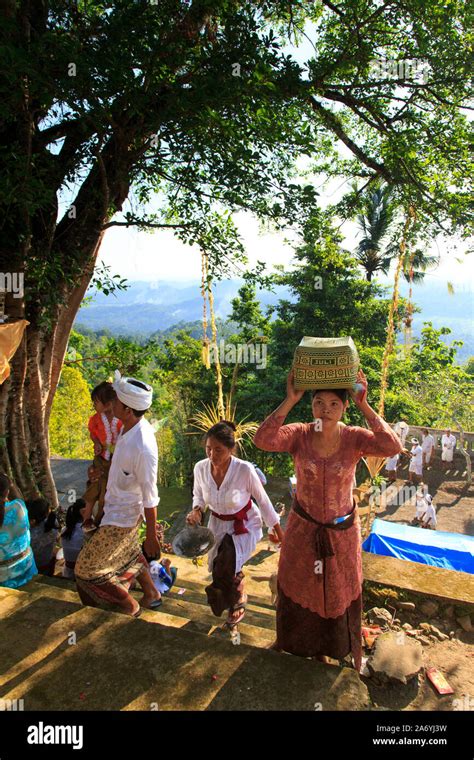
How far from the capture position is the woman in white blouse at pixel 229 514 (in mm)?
3291

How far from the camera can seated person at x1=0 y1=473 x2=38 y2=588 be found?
3.28 meters

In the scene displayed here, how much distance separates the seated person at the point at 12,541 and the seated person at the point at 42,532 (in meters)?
0.64

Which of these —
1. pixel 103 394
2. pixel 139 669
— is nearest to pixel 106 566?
pixel 139 669

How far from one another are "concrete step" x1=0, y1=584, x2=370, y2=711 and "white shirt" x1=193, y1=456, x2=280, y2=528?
0.89 meters

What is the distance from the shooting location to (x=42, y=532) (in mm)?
4113

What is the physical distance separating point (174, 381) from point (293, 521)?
16.0 meters

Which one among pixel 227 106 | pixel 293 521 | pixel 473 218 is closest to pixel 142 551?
pixel 293 521

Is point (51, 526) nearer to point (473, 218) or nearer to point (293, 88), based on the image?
point (293, 88)

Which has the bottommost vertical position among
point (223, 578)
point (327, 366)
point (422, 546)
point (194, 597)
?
point (422, 546)

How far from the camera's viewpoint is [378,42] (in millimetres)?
5699

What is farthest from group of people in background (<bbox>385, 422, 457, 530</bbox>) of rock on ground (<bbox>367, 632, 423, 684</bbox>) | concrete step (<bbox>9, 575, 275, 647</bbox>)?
rock on ground (<bbox>367, 632, 423, 684</bbox>)

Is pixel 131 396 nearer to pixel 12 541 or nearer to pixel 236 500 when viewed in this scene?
pixel 236 500

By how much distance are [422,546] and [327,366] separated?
6.58 meters

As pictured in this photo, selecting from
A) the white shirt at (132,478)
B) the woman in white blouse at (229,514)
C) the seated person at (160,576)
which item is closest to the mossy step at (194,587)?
the seated person at (160,576)
